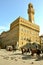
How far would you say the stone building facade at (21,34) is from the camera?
168ft

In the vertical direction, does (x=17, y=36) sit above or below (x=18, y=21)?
below

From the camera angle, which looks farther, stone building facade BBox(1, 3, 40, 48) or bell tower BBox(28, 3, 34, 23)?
bell tower BBox(28, 3, 34, 23)

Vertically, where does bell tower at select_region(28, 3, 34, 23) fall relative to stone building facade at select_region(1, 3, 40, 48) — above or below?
A: above

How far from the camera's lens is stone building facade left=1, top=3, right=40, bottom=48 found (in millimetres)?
51156

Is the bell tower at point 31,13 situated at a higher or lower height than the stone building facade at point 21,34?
higher

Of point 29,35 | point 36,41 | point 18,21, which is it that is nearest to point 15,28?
point 18,21

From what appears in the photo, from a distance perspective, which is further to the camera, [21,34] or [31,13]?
[31,13]

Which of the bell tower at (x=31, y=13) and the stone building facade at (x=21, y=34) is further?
the bell tower at (x=31, y=13)

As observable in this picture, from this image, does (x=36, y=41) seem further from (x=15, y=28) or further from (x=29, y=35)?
(x=15, y=28)

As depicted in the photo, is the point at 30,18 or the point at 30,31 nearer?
the point at 30,31

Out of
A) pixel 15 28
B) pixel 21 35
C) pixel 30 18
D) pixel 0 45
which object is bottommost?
pixel 0 45

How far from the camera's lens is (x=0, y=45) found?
61719mm

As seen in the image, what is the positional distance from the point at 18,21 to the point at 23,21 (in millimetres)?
2873

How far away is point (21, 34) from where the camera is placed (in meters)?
51.7
